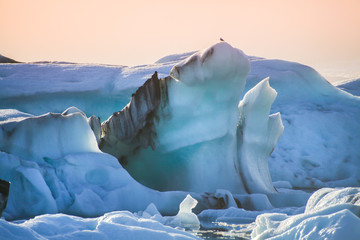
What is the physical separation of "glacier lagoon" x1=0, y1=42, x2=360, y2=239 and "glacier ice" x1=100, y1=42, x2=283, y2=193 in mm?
37

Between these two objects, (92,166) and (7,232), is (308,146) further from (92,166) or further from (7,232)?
(7,232)

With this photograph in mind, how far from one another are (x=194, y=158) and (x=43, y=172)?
2193mm

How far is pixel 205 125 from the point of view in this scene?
7.23 m

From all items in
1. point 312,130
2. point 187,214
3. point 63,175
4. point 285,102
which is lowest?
point 312,130

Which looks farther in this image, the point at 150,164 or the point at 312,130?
the point at 312,130

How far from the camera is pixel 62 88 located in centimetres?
1224

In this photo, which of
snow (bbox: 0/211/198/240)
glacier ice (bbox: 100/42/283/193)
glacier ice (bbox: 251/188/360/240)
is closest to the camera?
snow (bbox: 0/211/198/240)

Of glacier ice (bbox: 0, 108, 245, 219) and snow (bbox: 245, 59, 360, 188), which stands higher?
glacier ice (bbox: 0, 108, 245, 219)

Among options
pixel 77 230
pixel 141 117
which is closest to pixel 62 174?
pixel 141 117

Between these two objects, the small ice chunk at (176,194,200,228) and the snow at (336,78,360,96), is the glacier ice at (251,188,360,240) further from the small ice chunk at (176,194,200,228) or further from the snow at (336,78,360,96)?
the snow at (336,78,360,96)

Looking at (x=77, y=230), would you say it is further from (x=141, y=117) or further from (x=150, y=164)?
(x=150, y=164)

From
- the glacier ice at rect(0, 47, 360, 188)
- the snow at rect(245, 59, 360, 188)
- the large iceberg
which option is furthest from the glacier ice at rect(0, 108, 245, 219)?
the glacier ice at rect(0, 47, 360, 188)

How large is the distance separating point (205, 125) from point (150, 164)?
113 centimetres

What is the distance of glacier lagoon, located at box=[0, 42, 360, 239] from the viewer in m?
3.55
